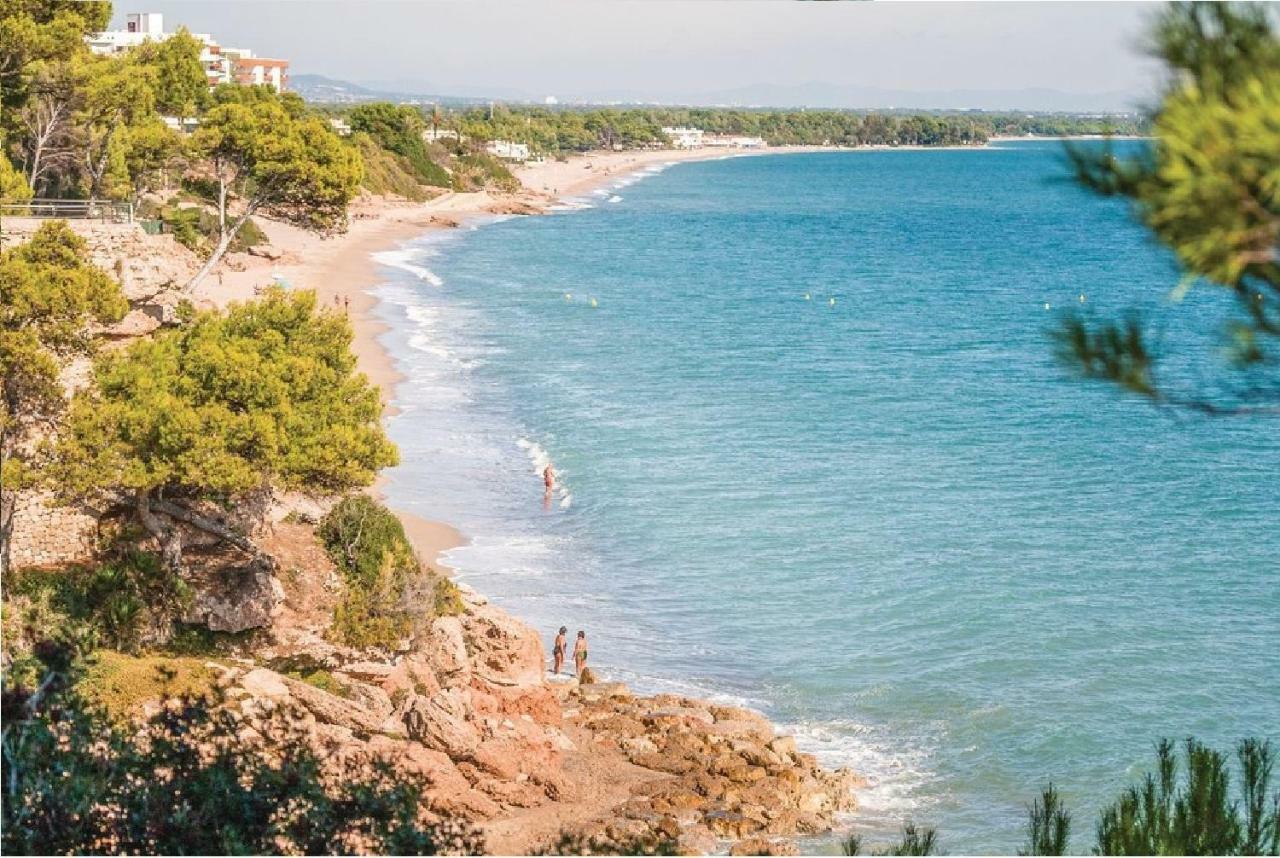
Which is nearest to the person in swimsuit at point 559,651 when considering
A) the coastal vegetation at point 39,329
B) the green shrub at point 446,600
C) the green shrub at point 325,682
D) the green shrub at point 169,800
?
the green shrub at point 446,600

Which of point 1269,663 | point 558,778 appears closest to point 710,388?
point 1269,663

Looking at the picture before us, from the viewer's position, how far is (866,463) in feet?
116

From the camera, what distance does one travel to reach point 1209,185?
15.0 feet

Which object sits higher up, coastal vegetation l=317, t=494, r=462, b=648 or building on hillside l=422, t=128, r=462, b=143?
building on hillside l=422, t=128, r=462, b=143

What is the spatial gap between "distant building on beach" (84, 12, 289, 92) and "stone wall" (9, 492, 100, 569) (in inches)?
1628

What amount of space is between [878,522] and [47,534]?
16750 millimetres

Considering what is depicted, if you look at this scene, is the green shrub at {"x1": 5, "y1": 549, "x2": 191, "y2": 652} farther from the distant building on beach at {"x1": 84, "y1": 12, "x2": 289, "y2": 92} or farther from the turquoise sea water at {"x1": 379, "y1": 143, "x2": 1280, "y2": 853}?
the distant building on beach at {"x1": 84, "y1": 12, "x2": 289, "y2": 92}

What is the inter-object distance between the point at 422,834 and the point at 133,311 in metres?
14.4

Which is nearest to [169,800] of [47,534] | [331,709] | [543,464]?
[331,709]

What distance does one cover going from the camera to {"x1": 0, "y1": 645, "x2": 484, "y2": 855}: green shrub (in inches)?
344

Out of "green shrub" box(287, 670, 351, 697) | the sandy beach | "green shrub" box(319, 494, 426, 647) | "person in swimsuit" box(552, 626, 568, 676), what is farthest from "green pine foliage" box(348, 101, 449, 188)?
"green shrub" box(287, 670, 351, 697)

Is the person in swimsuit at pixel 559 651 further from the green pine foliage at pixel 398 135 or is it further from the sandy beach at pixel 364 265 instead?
the green pine foliage at pixel 398 135

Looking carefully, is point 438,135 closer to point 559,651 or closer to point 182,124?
point 182,124

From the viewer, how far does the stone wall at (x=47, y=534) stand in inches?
719
